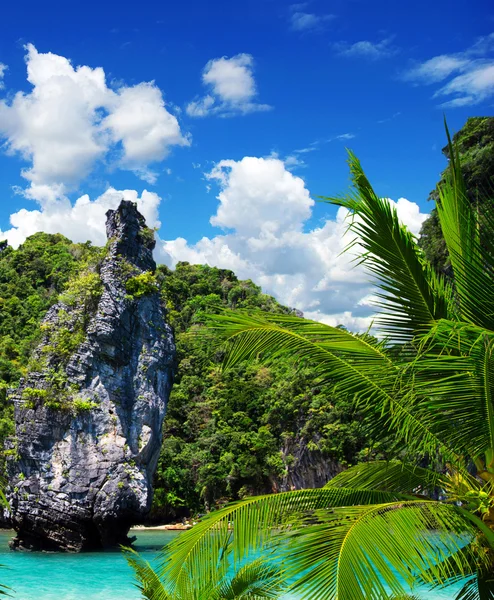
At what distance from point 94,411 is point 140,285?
18.6 ft

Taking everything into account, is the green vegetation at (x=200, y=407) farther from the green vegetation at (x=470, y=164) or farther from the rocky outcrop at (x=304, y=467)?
the green vegetation at (x=470, y=164)

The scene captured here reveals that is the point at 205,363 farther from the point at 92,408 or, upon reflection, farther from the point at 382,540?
the point at 382,540

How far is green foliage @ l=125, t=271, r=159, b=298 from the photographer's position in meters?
25.6

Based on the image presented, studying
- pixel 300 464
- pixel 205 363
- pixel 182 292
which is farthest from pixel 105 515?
pixel 182 292

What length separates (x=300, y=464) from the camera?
3384 centimetres

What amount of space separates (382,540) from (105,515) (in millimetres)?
21007

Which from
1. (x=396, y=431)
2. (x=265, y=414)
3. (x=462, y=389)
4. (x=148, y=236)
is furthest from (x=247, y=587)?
(x=265, y=414)

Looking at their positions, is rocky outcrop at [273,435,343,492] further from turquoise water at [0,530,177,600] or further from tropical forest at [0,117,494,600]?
turquoise water at [0,530,177,600]

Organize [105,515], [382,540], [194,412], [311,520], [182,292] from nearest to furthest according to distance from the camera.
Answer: [382,540] < [311,520] < [105,515] < [194,412] < [182,292]

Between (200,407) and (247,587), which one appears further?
(200,407)

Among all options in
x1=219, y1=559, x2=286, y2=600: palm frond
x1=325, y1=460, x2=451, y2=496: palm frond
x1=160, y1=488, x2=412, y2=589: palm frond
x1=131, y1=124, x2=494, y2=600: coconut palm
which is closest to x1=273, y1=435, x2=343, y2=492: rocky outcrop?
x1=219, y1=559, x2=286, y2=600: palm frond

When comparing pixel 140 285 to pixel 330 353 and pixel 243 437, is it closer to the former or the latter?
pixel 243 437

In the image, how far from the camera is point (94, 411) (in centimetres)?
2333

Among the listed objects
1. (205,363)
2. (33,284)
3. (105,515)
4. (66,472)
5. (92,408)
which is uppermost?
(33,284)
